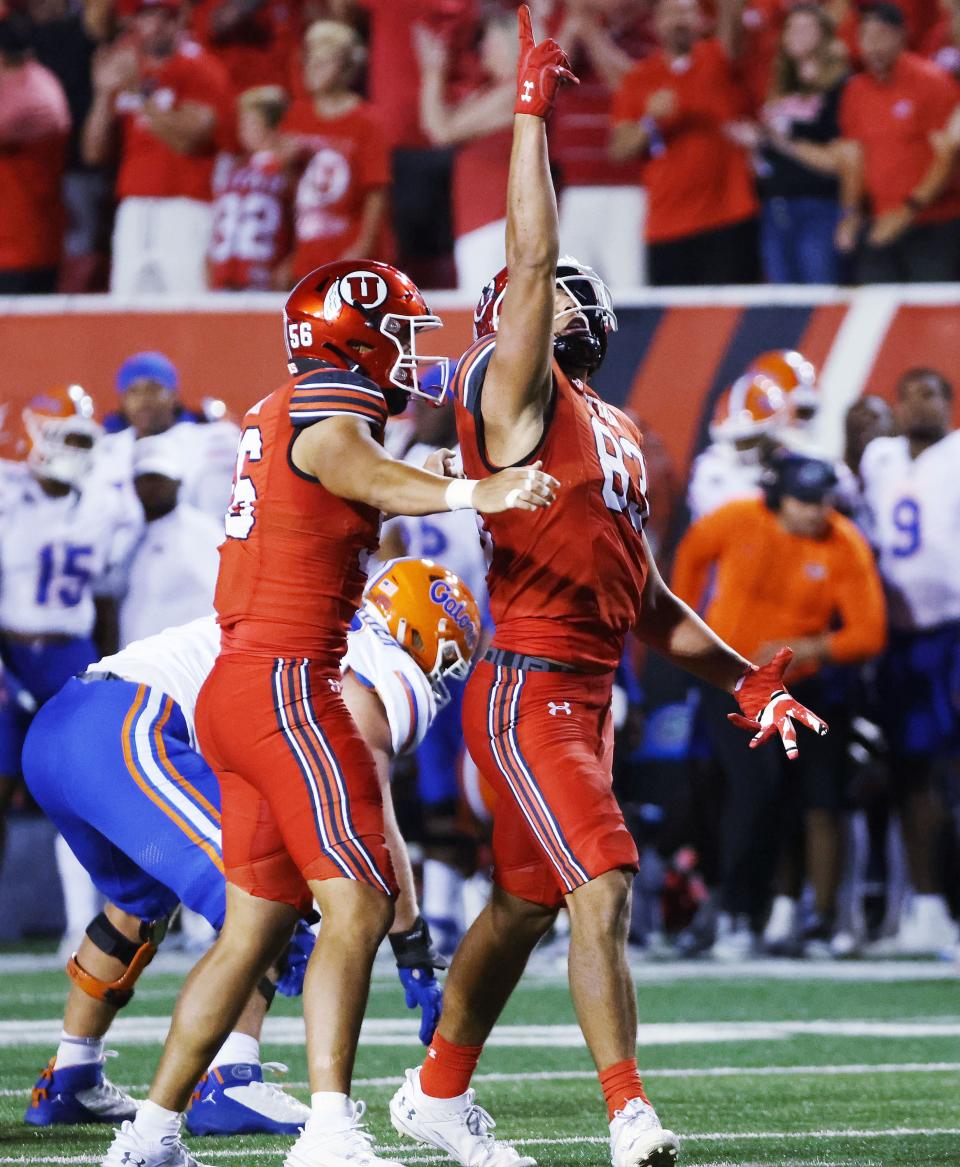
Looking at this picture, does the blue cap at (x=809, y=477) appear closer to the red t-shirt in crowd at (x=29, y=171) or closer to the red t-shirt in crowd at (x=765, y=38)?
the red t-shirt in crowd at (x=765, y=38)

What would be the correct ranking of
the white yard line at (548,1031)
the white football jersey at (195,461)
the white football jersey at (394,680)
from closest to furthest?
the white football jersey at (394,680), the white yard line at (548,1031), the white football jersey at (195,461)

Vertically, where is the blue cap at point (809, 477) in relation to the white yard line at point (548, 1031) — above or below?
above

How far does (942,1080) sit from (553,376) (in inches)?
93.5

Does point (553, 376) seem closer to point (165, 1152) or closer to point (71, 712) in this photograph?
point (71, 712)

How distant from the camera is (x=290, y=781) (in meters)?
4.14

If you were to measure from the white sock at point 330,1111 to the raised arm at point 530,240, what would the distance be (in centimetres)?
140

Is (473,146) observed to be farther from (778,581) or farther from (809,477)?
(778,581)

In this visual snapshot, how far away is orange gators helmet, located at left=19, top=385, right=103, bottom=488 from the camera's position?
9.24 metres

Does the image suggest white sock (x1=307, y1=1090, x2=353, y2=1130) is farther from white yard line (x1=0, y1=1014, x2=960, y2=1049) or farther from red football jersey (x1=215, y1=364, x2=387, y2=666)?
white yard line (x1=0, y1=1014, x2=960, y2=1049)

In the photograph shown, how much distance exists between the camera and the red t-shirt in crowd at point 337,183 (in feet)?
35.3

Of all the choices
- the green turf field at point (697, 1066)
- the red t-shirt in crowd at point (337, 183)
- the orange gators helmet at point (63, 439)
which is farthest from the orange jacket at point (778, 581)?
the red t-shirt in crowd at point (337, 183)

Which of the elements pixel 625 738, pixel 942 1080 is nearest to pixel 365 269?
pixel 942 1080

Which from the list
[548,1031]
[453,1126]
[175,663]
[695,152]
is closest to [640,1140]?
[453,1126]

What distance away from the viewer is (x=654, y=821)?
9.35 meters
